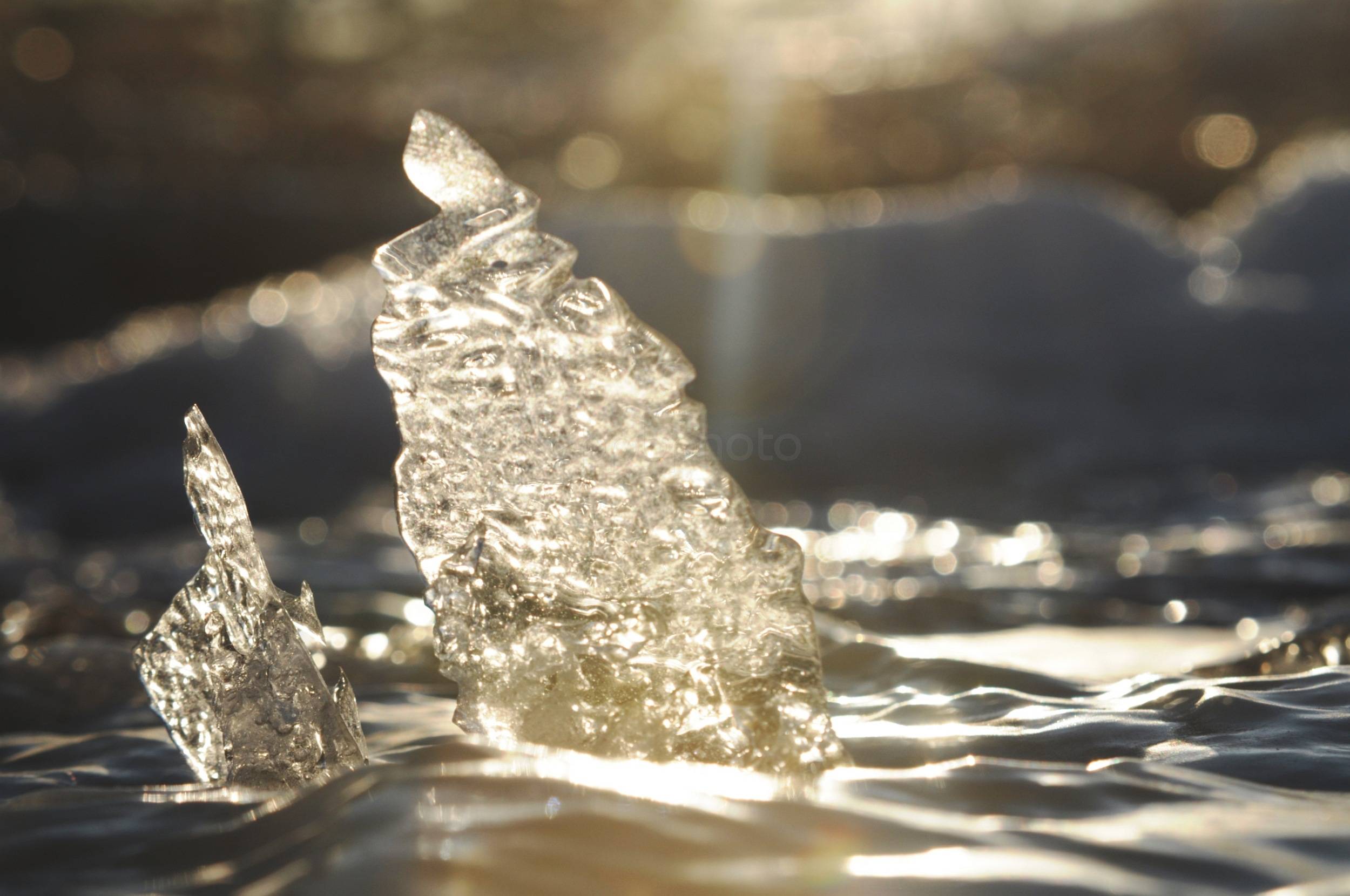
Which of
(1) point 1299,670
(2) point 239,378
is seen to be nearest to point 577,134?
(2) point 239,378

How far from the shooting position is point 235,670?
179 centimetres

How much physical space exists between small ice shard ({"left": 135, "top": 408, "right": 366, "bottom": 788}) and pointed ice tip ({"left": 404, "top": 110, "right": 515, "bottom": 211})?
0.46 m

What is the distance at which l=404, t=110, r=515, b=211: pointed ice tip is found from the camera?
5.89 ft

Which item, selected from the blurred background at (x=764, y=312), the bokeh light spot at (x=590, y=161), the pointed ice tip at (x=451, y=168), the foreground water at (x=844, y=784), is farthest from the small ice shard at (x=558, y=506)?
the bokeh light spot at (x=590, y=161)

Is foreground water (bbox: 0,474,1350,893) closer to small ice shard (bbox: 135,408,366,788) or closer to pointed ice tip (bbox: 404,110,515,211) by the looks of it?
small ice shard (bbox: 135,408,366,788)

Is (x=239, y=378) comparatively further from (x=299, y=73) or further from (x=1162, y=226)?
(x=299, y=73)

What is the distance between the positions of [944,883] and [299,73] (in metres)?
21.2

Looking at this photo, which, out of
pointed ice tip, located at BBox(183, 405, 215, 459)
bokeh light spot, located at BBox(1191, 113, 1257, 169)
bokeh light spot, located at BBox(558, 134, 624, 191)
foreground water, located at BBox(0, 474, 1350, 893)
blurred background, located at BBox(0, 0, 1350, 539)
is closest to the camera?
foreground water, located at BBox(0, 474, 1350, 893)

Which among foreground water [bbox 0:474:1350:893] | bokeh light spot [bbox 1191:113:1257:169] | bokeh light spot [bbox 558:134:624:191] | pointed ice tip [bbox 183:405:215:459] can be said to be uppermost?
bokeh light spot [bbox 558:134:624:191]

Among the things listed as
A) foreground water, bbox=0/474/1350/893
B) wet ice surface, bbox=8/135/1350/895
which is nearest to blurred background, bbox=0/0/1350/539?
wet ice surface, bbox=8/135/1350/895

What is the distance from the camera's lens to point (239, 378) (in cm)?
800

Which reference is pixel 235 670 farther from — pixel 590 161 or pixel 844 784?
pixel 590 161

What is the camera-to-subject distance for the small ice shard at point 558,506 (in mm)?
1738

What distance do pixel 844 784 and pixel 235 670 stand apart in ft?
2.89
